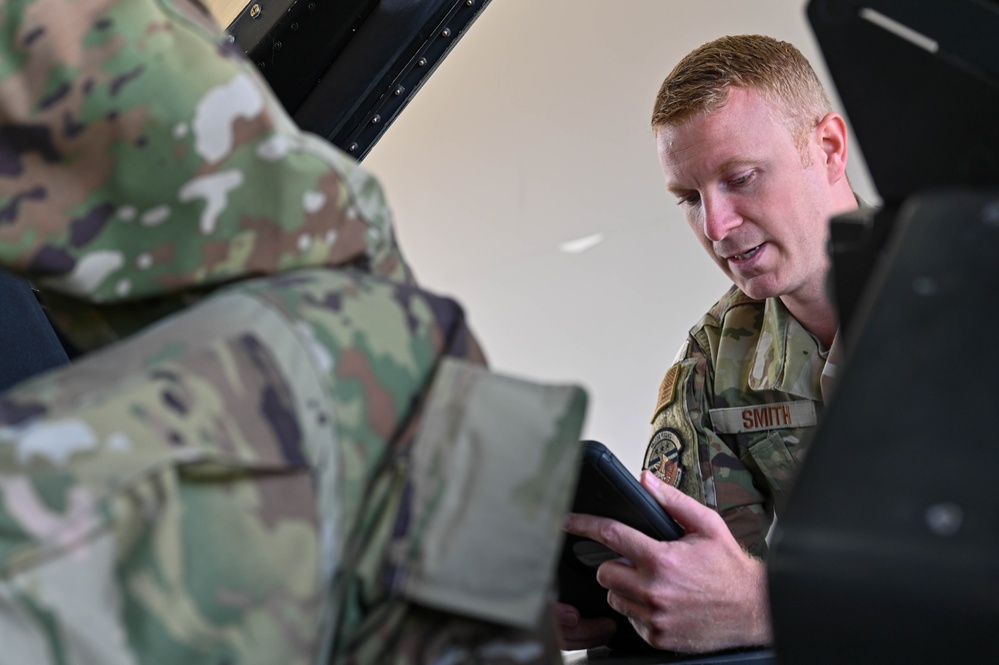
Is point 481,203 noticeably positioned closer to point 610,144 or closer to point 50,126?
point 610,144

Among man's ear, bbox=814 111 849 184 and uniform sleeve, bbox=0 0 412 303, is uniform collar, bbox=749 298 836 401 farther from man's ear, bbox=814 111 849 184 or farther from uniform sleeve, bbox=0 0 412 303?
uniform sleeve, bbox=0 0 412 303

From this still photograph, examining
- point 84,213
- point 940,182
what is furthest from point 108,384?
point 940,182

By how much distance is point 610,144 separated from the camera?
4.16 meters

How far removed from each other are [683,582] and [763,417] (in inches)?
25.3

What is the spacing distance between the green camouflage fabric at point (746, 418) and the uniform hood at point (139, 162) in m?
1.31

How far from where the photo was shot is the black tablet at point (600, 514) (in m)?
1.13

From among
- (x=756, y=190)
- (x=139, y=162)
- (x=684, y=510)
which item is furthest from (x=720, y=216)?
(x=139, y=162)

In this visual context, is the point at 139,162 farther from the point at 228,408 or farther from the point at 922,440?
the point at 922,440

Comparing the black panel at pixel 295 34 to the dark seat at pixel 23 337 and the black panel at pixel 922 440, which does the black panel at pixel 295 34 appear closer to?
the dark seat at pixel 23 337

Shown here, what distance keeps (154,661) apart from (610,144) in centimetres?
Answer: 386

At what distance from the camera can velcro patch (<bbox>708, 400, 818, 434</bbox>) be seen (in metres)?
1.81

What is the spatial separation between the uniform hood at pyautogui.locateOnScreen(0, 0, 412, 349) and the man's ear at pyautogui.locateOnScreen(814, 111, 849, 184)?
142 cm

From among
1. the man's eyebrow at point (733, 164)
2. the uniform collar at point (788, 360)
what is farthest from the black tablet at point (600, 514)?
the man's eyebrow at point (733, 164)

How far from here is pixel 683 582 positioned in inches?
49.7
